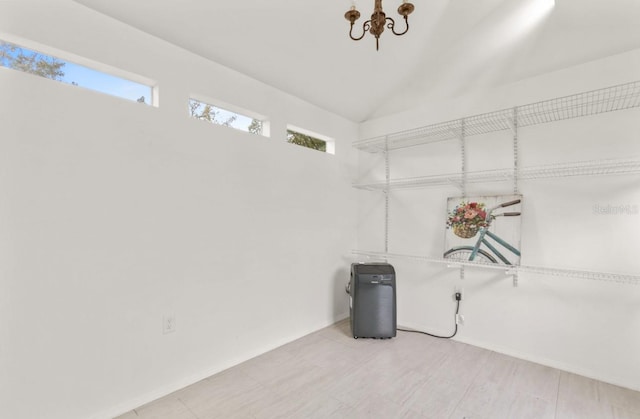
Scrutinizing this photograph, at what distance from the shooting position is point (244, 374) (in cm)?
216

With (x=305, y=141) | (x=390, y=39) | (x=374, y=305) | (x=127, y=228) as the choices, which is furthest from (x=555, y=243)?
(x=127, y=228)

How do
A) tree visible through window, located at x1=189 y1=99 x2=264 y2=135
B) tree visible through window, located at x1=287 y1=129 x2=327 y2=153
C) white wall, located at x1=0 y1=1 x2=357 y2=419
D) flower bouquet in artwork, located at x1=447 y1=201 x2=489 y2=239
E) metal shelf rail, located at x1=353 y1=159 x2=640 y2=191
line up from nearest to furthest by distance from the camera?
white wall, located at x1=0 y1=1 x2=357 y2=419
metal shelf rail, located at x1=353 y1=159 x2=640 y2=191
tree visible through window, located at x1=189 y1=99 x2=264 y2=135
flower bouquet in artwork, located at x1=447 y1=201 x2=489 y2=239
tree visible through window, located at x1=287 y1=129 x2=327 y2=153

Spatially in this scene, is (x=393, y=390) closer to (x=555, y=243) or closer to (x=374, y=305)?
(x=374, y=305)

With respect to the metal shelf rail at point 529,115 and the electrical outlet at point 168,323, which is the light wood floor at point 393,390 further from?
the metal shelf rail at point 529,115

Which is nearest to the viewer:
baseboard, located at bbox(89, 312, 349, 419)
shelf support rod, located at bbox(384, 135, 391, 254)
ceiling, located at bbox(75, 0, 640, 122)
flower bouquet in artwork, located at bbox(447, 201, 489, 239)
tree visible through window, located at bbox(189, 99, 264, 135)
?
baseboard, located at bbox(89, 312, 349, 419)

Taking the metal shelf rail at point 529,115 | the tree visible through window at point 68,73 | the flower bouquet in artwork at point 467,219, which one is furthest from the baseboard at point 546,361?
the tree visible through window at point 68,73

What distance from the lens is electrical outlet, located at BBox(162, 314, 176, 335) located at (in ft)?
6.33

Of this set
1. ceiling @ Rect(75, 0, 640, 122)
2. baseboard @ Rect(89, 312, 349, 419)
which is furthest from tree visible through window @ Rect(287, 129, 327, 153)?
baseboard @ Rect(89, 312, 349, 419)

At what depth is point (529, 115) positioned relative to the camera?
2312mm

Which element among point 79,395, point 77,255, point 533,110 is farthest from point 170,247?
point 533,110

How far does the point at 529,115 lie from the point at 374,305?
6.59 feet

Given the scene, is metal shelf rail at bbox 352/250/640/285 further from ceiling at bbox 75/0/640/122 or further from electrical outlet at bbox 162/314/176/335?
electrical outlet at bbox 162/314/176/335

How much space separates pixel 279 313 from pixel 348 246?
44.6 inches

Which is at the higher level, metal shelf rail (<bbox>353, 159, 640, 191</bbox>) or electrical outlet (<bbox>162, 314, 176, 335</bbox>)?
metal shelf rail (<bbox>353, 159, 640, 191</bbox>)
